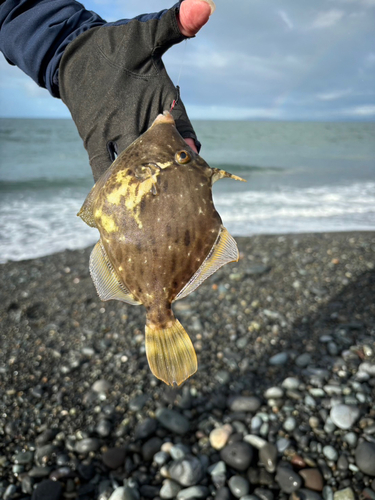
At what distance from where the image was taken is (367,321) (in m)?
5.93

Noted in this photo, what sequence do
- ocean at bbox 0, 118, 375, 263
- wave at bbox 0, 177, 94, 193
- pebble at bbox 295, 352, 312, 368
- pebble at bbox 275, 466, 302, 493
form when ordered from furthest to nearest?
wave at bbox 0, 177, 94, 193 → ocean at bbox 0, 118, 375, 263 → pebble at bbox 295, 352, 312, 368 → pebble at bbox 275, 466, 302, 493

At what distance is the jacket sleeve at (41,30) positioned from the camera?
2.57 m

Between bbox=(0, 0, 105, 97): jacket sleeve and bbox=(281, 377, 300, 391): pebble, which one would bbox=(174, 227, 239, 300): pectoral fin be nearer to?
bbox=(0, 0, 105, 97): jacket sleeve

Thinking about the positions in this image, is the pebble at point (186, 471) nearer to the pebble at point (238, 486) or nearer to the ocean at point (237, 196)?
the pebble at point (238, 486)

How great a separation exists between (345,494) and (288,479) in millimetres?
484

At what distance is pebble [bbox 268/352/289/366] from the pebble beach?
0.02 metres

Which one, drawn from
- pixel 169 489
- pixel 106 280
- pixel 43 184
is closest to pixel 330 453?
pixel 169 489

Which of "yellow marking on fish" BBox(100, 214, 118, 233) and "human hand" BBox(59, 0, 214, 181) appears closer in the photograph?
"yellow marking on fish" BBox(100, 214, 118, 233)

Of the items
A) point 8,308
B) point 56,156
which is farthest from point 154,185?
point 56,156

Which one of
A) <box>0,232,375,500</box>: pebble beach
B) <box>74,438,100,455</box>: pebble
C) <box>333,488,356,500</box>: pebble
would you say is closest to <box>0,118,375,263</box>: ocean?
<box>0,232,375,500</box>: pebble beach

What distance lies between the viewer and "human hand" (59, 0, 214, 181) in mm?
2260

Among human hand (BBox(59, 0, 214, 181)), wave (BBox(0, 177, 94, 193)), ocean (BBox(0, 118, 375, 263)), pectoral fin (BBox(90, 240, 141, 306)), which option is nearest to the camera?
pectoral fin (BBox(90, 240, 141, 306))

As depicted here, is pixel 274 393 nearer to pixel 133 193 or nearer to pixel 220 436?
pixel 220 436

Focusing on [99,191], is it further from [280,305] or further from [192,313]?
[280,305]
